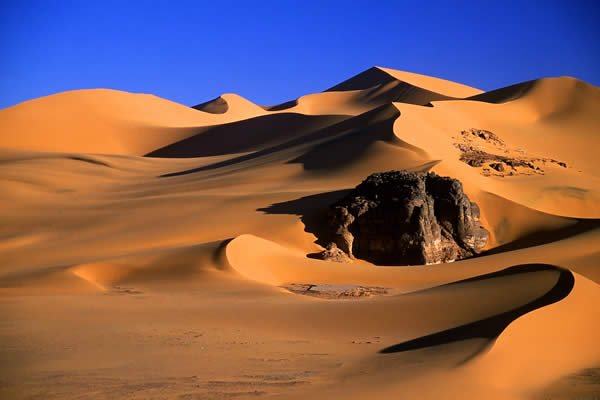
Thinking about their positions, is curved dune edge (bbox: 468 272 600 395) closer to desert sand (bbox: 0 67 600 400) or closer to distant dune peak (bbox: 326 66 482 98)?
desert sand (bbox: 0 67 600 400)

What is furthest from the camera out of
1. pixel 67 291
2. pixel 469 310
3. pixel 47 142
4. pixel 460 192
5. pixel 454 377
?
pixel 47 142

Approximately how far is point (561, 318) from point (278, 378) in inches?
117

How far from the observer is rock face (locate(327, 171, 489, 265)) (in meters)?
15.2

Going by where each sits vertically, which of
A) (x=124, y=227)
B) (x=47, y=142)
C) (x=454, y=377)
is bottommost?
(x=454, y=377)

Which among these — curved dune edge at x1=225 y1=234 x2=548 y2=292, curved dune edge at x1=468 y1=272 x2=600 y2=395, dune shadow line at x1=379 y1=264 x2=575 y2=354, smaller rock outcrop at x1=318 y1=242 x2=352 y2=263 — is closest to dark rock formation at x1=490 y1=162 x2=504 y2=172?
smaller rock outcrop at x1=318 y1=242 x2=352 y2=263

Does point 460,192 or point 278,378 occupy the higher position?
point 460,192

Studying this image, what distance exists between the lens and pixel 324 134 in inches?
1240

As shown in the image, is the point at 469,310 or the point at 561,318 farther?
the point at 469,310

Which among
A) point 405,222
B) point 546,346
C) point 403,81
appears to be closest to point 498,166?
point 405,222

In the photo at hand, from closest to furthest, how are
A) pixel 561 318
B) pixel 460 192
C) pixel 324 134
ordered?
pixel 561 318
pixel 460 192
pixel 324 134

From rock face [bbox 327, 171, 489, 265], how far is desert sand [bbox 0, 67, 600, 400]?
68 cm

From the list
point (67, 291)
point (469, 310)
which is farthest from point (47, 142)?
point (469, 310)

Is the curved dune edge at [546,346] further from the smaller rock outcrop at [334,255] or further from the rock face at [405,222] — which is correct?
the rock face at [405,222]

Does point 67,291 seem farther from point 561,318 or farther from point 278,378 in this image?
point 561,318
